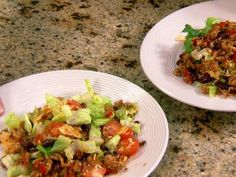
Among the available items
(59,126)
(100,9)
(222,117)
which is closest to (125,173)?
(59,126)

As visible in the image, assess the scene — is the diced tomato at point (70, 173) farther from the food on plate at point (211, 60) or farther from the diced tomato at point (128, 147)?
the food on plate at point (211, 60)

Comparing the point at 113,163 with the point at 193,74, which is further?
the point at 193,74

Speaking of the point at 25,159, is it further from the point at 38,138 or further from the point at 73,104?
the point at 73,104

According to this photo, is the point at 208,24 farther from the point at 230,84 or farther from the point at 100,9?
the point at 100,9

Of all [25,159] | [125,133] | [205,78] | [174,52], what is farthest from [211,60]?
[25,159]

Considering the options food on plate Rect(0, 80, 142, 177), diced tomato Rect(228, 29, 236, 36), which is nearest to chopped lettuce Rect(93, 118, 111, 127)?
food on plate Rect(0, 80, 142, 177)

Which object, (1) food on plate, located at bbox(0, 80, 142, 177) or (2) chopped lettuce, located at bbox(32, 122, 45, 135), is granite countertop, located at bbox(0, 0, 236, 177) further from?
(2) chopped lettuce, located at bbox(32, 122, 45, 135)

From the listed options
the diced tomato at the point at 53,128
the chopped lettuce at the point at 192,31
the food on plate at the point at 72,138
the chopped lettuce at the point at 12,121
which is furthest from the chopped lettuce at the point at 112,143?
the chopped lettuce at the point at 192,31
